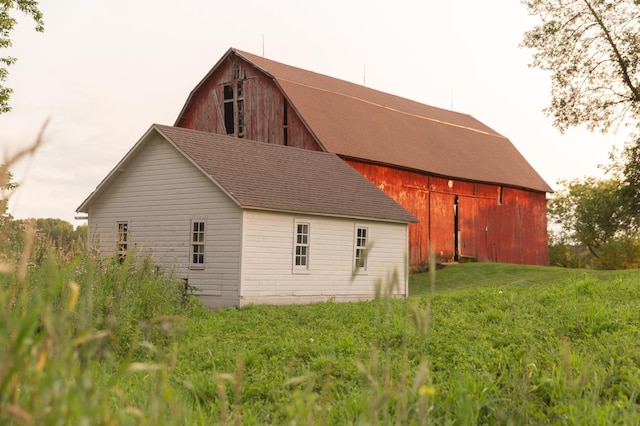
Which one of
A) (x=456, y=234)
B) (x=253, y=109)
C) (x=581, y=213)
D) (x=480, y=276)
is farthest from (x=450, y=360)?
(x=581, y=213)

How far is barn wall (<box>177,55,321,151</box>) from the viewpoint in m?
30.5

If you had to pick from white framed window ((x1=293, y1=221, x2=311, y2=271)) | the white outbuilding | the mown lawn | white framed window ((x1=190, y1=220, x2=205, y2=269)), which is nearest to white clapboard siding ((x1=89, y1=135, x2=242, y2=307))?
the white outbuilding

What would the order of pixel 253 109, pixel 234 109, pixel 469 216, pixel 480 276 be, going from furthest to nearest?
1. pixel 469 216
2. pixel 234 109
3. pixel 253 109
4. pixel 480 276

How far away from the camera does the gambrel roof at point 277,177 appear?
69.1 feet

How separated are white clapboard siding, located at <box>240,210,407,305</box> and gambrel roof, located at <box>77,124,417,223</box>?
384 mm

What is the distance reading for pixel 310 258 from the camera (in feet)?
73.1

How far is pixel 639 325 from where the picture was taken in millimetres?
10133

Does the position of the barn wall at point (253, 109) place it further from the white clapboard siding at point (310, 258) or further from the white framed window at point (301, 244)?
the white framed window at point (301, 244)

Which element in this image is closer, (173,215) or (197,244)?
(197,244)

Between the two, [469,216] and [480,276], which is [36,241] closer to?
[480,276]

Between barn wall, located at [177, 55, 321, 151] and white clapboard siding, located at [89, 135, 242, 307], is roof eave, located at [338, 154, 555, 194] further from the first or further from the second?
white clapboard siding, located at [89, 135, 242, 307]

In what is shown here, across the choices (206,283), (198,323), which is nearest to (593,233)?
(206,283)

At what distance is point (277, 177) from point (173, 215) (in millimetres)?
3486

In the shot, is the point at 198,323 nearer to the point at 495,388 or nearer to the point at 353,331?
the point at 353,331
